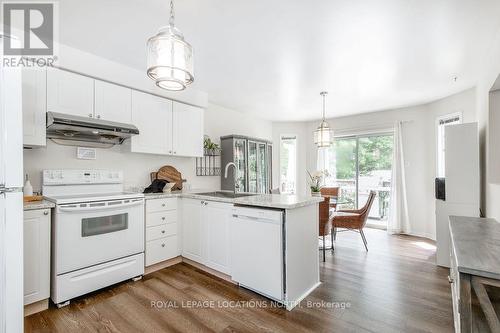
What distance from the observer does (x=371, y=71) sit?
299cm

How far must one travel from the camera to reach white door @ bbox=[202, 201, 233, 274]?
8.53 feet

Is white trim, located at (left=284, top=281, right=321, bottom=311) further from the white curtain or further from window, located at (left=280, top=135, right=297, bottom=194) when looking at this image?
window, located at (left=280, top=135, right=297, bottom=194)

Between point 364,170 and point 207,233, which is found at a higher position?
point 364,170

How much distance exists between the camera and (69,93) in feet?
8.07

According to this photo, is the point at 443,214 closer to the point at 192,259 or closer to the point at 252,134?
the point at 192,259

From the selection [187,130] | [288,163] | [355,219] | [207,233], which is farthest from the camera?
[288,163]

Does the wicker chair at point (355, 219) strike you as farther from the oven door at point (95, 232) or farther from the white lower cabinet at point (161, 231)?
the oven door at point (95, 232)

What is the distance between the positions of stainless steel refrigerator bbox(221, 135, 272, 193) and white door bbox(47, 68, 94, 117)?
2.29 metres

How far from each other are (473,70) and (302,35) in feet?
8.09

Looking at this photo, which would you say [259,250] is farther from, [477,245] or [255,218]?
[477,245]

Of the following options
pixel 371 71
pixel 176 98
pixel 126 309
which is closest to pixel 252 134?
pixel 176 98

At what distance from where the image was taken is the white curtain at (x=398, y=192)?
15.4 ft

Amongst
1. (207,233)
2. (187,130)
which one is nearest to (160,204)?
(207,233)

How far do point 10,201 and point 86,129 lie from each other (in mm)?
1154
